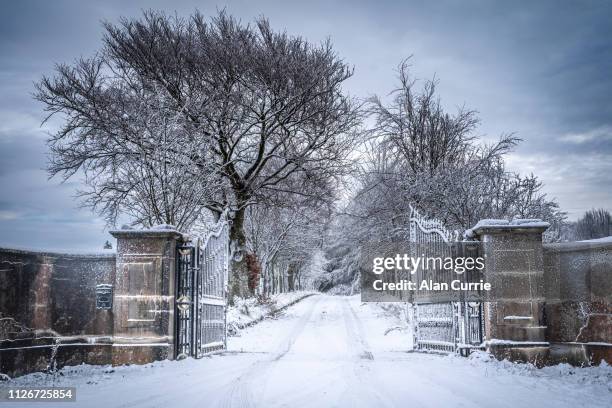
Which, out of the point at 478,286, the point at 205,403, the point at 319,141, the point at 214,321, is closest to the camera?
the point at 205,403

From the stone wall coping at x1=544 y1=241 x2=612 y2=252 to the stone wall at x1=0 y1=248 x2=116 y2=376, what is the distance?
814 cm

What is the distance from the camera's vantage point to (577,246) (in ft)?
30.7

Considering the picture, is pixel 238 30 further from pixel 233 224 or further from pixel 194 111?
pixel 233 224

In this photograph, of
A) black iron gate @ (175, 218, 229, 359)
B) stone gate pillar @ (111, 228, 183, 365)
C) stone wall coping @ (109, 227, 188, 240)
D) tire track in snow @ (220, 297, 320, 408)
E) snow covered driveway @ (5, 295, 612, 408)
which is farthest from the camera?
black iron gate @ (175, 218, 229, 359)

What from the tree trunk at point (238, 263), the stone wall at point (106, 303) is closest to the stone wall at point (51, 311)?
the stone wall at point (106, 303)

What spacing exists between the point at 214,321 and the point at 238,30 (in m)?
11.5

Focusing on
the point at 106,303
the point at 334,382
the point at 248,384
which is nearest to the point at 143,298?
the point at 106,303

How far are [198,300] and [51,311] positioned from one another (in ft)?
8.51

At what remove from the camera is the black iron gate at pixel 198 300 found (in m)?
9.91

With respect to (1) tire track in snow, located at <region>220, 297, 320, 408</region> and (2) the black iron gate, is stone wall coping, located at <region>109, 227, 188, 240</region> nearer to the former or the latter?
(2) the black iron gate

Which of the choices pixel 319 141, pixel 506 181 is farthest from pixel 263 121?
pixel 506 181

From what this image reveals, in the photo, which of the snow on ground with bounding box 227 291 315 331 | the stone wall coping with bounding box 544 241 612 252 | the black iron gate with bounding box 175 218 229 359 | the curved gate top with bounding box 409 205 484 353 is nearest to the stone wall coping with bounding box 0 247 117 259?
the black iron gate with bounding box 175 218 229 359

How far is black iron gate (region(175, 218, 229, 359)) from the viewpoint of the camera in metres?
9.91

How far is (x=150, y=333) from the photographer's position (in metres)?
9.38
